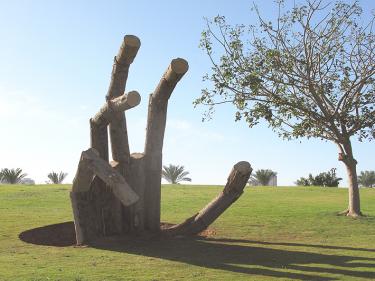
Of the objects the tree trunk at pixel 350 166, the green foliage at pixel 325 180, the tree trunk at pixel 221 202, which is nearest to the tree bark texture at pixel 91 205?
the tree trunk at pixel 221 202

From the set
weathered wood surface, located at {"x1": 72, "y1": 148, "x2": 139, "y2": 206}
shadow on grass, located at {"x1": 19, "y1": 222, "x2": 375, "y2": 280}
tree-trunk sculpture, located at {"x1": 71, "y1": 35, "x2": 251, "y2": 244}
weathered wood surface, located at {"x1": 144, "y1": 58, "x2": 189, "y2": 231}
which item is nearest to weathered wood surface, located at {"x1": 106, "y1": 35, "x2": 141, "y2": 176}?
tree-trunk sculpture, located at {"x1": 71, "y1": 35, "x2": 251, "y2": 244}

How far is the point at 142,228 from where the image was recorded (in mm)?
14070

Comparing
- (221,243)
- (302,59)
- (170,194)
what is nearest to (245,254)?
(221,243)

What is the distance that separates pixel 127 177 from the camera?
45.1ft

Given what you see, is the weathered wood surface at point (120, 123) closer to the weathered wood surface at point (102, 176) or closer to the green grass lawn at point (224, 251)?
the weathered wood surface at point (102, 176)

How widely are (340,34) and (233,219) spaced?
7.76 m

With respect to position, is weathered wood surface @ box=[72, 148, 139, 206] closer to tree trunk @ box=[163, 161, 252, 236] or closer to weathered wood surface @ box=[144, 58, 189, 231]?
weathered wood surface @ box=[144, 58, 189, 231]

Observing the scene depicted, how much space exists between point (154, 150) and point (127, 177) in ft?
3.23

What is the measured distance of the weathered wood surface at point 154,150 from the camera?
45.5ft

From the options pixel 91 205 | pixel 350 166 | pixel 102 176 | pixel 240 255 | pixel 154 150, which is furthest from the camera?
pixel 350 166

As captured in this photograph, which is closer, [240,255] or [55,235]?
[240,255]

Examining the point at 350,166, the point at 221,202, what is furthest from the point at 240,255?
the point at 350,166

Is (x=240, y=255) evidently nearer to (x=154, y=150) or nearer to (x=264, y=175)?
(x=154, y=150)

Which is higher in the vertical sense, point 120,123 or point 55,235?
point 120,123
